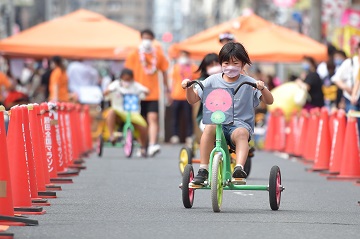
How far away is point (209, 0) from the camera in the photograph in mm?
161625

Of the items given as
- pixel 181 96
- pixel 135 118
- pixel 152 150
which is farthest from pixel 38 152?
pixel 181 96

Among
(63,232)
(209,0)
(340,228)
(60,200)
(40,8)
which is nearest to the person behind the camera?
(63,232)

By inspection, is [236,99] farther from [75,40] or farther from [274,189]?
[75,40]

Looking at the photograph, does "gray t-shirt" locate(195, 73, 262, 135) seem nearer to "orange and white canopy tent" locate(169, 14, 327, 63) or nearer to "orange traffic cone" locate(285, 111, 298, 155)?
"orange traffic cone" locate(285, 111, 298, 155)

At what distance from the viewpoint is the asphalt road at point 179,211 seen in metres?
9.04

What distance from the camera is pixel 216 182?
33.7 ft

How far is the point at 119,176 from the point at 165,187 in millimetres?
2175

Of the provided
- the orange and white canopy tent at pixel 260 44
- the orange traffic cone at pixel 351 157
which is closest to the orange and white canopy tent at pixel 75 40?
the orange and white canopy tent at pixel 260 44

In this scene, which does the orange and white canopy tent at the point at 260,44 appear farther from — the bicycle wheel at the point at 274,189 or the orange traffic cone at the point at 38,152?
the bicycle wheel at the point at 274,189

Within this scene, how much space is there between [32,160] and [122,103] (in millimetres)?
10266

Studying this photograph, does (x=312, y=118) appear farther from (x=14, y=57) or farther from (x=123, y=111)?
(x=14, y=57)

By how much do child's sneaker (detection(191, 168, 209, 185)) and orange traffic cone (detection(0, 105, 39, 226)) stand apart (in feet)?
5.87

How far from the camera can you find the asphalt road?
29.7ft

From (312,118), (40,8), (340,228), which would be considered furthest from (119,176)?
(40,8)
